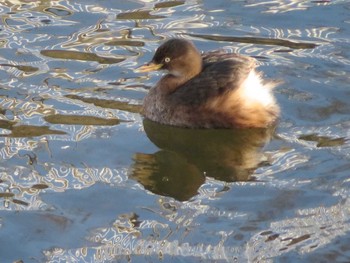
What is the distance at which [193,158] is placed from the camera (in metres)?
7.98

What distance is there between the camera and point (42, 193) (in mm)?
7293

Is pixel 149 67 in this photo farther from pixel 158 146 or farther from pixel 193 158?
pixel 193 158

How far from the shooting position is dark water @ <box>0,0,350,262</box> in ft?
21.8

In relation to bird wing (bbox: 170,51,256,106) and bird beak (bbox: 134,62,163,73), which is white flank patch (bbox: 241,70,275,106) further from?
bird beak (bbox: 134,62,163,73)

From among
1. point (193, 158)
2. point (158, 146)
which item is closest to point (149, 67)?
point (158, 146)

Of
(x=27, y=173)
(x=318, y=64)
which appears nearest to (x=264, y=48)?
(x=318, y=64)

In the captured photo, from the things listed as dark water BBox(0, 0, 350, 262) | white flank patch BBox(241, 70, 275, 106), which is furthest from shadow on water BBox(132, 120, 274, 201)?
white flank patch BBox(241, 70, 275, 106)

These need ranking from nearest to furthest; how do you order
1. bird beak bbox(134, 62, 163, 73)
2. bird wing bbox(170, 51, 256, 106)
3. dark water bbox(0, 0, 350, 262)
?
1. dark water bbox(0, 0, 350, 262)
2. bird wing bbox(170, 51, 256, 106)
3. bird beak bbox(134, 62, 163, 73)

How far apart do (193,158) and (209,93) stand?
61 cm

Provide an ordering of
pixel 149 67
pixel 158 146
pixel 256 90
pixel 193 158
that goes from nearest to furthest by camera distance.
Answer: pixel 193 158
pixel 158 146
pixel 256 90
pixel 149 67

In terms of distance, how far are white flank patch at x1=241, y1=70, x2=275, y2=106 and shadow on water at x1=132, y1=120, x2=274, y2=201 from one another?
249 mm

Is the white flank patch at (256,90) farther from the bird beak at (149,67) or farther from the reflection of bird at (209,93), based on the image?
the bird beak at (149,67)

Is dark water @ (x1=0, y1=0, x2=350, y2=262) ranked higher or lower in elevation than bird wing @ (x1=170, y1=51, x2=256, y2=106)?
lower

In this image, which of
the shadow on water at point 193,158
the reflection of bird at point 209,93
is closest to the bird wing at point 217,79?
the reflection of bird at point 209,93
